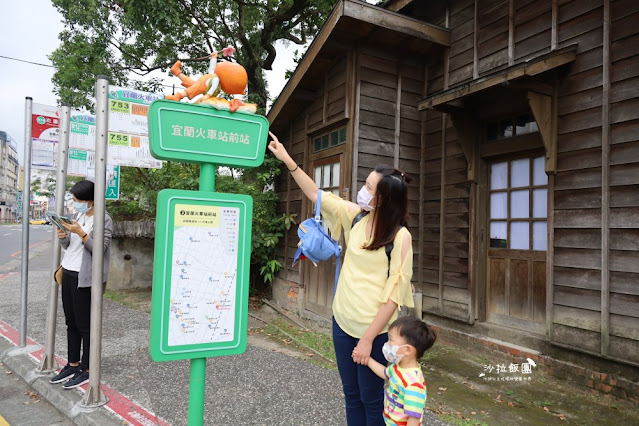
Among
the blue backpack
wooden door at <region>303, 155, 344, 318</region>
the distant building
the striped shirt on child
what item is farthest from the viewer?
the distant building

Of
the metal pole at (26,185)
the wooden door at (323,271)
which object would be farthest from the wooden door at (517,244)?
the metal pole at (26,185)

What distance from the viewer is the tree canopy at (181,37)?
10.3 metres

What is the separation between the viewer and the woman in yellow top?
2.05 meters

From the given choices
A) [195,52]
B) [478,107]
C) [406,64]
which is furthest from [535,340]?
[195,52]

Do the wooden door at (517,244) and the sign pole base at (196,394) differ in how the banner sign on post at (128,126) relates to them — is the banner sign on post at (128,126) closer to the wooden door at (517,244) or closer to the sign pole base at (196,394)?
the sign pole base at (196,394)

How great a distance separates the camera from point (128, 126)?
3.98 m

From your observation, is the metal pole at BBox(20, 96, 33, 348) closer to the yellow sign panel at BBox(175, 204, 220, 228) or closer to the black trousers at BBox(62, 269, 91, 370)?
the black trousers at BBox(62, 269, 91, 370)

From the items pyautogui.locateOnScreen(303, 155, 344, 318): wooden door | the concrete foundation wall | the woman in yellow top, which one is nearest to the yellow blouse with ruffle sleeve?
the woman in yellow top

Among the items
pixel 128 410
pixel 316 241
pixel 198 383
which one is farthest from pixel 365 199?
pixel 128 410

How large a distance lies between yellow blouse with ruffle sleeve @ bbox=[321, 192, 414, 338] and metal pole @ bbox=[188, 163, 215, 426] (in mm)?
787

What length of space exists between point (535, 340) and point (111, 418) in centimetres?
439

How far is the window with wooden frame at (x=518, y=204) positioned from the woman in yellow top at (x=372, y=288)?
351cm

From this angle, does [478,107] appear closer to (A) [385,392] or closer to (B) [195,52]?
(A) [385,392]

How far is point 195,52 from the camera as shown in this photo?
477 inches
